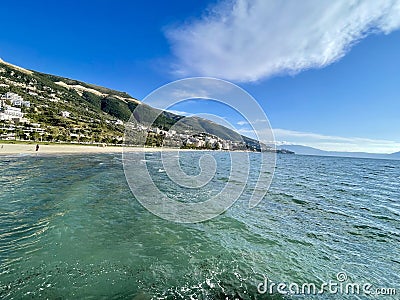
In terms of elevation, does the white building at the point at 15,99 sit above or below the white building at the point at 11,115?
above

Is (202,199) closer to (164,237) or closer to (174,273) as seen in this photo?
(164,237)

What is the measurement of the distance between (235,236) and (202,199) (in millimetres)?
6891

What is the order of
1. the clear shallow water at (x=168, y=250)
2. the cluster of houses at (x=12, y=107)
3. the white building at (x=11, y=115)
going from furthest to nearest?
the cluster of houses at (x=12, y=107) → the white building at (x=11, y=115) → the clear shallow water at (x=168, y=250)

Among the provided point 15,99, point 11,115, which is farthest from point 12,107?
point 15,99

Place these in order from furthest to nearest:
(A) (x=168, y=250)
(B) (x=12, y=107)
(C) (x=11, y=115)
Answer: (B) (x=12, y=107)
(C) (x=11, y=115)
(A) (x=168, y=250)

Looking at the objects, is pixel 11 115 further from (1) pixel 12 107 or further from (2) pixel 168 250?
(2) pixel 168 250

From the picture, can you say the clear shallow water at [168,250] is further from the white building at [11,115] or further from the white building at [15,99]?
the white building at [15,99]

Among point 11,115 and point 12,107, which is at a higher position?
point 12,107

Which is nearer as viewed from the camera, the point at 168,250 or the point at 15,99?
the point at 168,250

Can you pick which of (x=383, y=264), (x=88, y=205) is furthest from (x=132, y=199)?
(x=383, y=264)

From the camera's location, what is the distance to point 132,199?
46.9 feet

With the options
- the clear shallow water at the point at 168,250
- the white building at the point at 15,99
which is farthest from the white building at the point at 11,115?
the clear shallow water at the point at 168,250

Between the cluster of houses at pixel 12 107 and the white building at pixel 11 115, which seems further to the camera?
the cluster of houses at pixel 12 107

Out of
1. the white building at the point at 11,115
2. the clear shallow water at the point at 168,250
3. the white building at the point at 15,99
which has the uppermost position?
the white building at the point at 15,99
